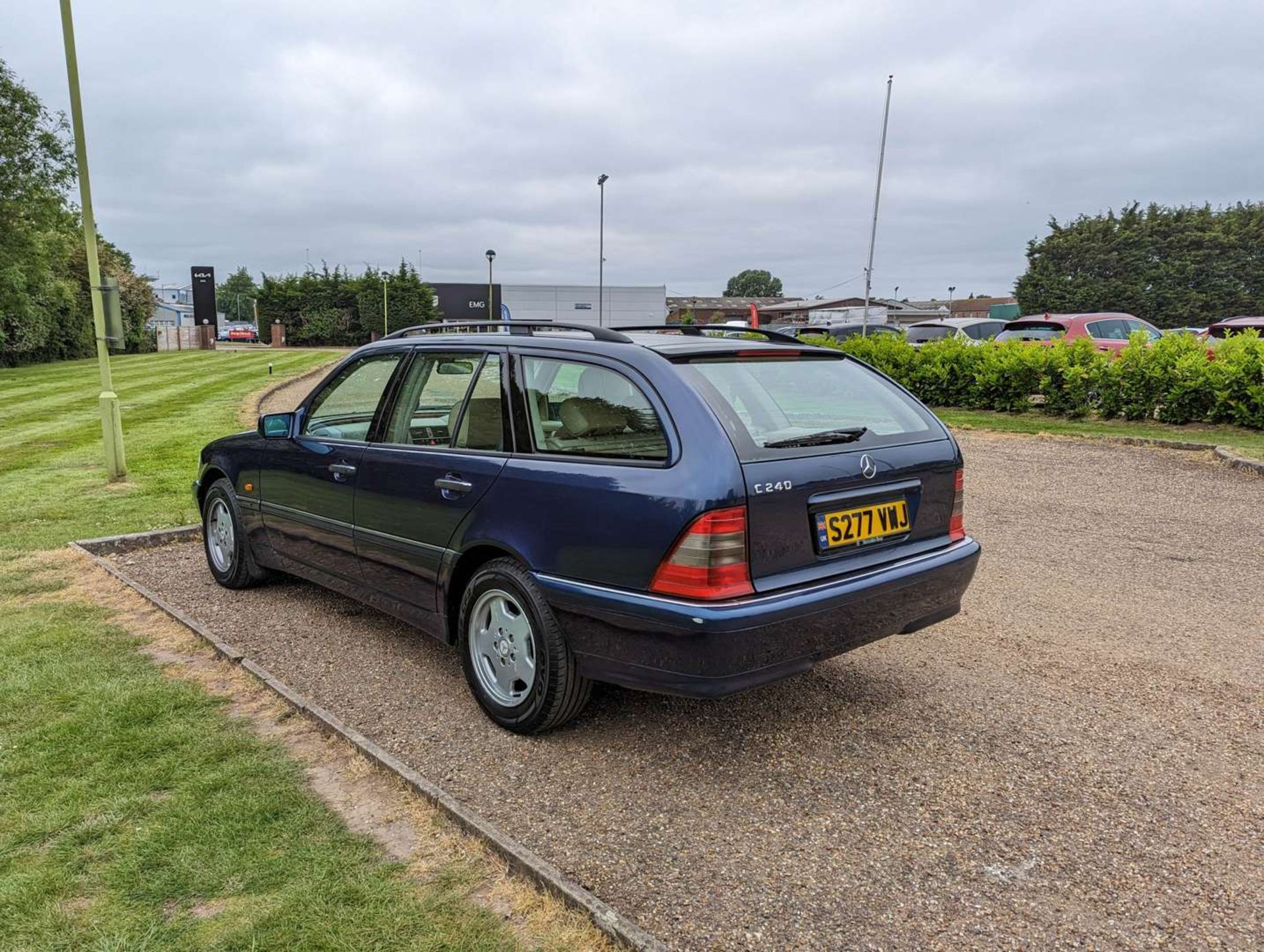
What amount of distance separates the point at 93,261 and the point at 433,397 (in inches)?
256

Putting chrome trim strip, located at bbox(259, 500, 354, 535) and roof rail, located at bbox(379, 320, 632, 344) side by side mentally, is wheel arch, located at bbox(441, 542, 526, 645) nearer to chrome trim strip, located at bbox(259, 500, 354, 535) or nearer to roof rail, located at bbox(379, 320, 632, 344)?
chrome trim strip, located at bbox(259, 500, 354, 535)

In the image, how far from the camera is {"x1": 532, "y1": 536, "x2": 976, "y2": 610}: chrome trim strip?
9.20 feet

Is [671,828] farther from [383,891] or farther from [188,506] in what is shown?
[188,506]

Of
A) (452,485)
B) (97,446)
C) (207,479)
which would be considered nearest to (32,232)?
(97,446)

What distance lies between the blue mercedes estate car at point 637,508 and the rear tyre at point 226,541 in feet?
4.04

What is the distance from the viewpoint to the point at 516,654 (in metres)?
3.43

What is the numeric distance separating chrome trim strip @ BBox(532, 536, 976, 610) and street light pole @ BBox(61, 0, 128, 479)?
6.86 meters

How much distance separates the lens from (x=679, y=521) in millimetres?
2807

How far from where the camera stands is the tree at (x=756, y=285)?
512 ft

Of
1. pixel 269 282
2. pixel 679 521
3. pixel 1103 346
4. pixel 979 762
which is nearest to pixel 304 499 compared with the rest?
pixel 679 521

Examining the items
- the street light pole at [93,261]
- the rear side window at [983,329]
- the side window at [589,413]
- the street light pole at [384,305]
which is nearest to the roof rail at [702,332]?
the side window at [589,413]

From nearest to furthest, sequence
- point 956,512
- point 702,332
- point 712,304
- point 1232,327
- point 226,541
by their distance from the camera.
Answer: point 956,512
point 702,332
point 226,541
point 1232,327
point 712,304

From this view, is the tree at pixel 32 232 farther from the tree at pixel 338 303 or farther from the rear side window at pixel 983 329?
the rear side window at pixel 983 329

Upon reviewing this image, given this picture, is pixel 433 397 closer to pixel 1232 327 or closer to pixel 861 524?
pixel 861 524
